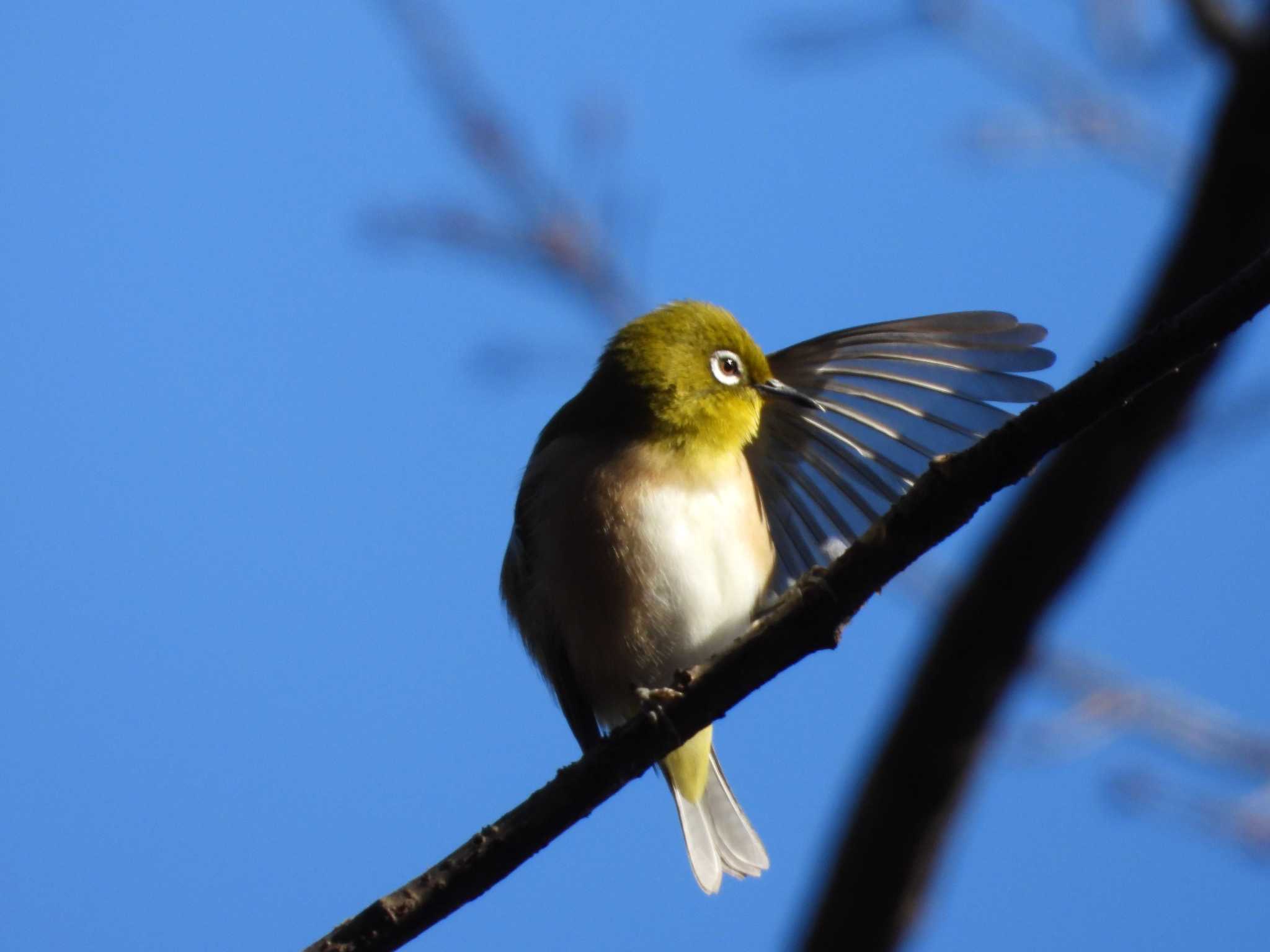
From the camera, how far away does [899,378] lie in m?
4.33

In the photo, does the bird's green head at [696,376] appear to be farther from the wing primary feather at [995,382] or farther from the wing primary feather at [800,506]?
the wing primary feather at [995,382]

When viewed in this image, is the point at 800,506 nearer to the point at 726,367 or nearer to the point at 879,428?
the point at 879,428

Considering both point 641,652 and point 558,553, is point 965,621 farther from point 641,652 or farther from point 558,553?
point 558,553

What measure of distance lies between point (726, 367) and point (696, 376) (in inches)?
4.9

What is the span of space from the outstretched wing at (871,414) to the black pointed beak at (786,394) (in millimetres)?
95

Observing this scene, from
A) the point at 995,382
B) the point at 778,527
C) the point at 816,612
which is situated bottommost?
the point at 816,612

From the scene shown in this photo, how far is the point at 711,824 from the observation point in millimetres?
4766

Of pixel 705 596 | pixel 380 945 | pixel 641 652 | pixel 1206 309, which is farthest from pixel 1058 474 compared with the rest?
pixel 380 945

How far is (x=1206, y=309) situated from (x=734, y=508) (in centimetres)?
200

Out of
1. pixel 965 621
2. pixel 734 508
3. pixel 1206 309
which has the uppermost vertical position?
pixel 734 508

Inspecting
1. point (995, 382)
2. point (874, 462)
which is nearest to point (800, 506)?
point (874, 462)

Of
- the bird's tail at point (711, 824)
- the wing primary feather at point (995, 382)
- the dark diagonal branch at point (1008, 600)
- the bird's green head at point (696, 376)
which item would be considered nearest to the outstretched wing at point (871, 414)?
the wing primary feather at point (995, 382)

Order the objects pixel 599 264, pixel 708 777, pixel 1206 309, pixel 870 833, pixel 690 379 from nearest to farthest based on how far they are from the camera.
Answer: pixel 1206 309, pixel 870 833, pixel 690 379, pixel 708 777, pixel 599 264

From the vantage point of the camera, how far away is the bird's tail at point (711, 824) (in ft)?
15.0
